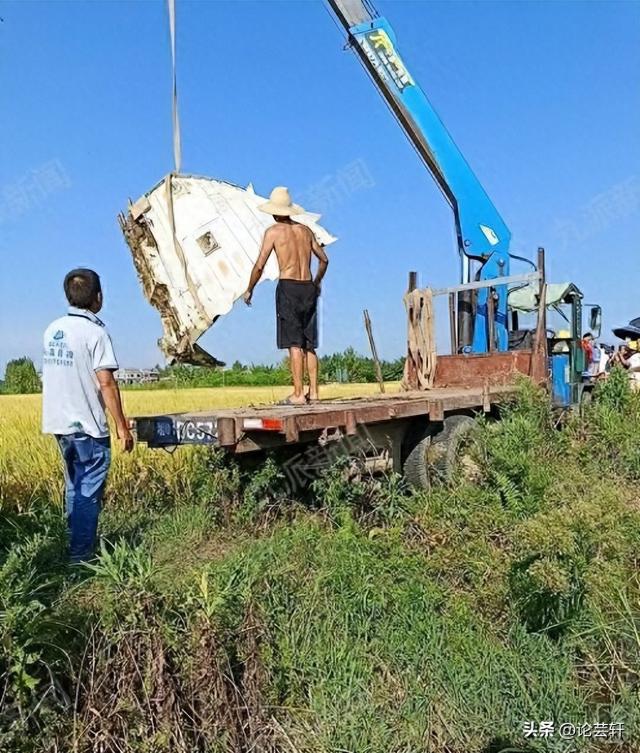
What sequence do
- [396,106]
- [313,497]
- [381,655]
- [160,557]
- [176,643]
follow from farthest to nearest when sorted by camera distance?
[396,106] → [313,497] → [160,557] → [381,655] → [176,643]

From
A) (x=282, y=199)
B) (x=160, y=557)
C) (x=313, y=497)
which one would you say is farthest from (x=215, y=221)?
(x=160, y=557)

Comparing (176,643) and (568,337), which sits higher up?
(568,337)

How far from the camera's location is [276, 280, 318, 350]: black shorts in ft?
18.2

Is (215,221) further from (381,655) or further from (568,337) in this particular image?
(568,337)

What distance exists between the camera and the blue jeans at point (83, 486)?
408 cm

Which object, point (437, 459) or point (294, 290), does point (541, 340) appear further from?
point (294, 290)

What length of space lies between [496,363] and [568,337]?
1.48 meters

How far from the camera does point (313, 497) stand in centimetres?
535

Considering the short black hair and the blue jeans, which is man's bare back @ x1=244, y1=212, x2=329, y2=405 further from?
the blue jeans

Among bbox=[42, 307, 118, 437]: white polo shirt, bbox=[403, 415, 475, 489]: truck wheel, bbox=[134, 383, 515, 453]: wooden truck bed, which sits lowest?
bbox=[403, 415, 475, 489]: truck wheel

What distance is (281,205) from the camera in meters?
5.55

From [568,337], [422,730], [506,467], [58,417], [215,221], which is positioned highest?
[215,221]

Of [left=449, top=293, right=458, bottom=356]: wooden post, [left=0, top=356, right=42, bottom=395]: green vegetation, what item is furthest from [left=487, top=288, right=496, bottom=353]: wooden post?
[left=0, top=356, right=42, bottom=395]: green vegetation

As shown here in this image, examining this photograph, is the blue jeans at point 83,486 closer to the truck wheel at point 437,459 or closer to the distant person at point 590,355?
the truck wheel at point 437,459
